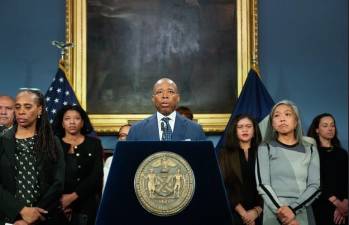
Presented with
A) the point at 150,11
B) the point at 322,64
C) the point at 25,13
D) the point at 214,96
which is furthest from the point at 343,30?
the point at 25,13

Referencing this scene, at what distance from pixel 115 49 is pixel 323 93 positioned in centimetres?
257

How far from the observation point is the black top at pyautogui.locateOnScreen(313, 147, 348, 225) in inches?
193

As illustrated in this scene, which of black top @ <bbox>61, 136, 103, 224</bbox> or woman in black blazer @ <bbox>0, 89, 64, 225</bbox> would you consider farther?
black top @ <bbox>61, 136, 103, 224</bbox>

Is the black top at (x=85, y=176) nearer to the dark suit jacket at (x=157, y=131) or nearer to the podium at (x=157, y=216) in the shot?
the dark suit jacket at (x=157, y=131)

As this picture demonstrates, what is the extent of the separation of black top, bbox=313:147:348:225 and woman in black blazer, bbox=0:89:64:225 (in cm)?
232

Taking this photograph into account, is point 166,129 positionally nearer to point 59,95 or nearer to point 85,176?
point 85,176

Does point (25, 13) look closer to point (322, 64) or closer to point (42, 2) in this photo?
point (42, 2)

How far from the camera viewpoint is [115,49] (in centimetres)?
676

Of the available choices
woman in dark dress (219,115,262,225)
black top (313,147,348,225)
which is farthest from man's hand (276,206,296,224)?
black top (313,147,348,225)

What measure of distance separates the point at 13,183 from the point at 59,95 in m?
2.70

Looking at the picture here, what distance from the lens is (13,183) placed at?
3779mm

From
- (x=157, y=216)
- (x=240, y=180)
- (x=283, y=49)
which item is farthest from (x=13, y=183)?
(x=283, y=49)

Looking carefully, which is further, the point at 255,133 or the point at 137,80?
the point at 137,80

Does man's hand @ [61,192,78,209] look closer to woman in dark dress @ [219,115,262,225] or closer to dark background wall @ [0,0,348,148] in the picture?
woman in dark dress @ [219,115,262,225]
